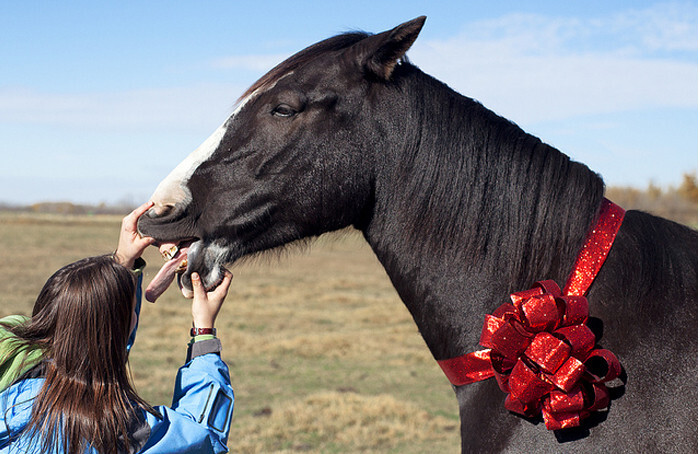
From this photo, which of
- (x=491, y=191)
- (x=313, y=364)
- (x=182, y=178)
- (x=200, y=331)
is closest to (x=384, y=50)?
(x=491, y=191)

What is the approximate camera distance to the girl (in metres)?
1.92

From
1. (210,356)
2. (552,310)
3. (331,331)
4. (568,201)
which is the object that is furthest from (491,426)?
(331,331)

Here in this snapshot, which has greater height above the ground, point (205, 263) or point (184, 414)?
point (205, 263)

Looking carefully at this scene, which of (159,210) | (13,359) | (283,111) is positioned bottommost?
(13,359)

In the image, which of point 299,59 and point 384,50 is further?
point 299,59

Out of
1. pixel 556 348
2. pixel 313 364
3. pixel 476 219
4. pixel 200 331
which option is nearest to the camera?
pixel 556 348

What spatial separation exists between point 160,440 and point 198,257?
730 millimetres

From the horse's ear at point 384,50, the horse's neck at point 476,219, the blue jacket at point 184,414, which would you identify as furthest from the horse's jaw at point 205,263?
the horse's ear at point 384,50

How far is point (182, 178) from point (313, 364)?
9177 millimetres

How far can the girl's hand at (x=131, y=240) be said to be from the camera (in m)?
2.38

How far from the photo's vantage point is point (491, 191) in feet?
7.19

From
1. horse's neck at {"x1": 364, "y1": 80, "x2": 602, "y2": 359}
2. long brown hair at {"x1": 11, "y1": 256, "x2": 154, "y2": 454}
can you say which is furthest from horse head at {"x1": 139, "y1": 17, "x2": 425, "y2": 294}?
long brown hair at {"x1": 11, "y1": 256, "x2": 154, "y2": 454}

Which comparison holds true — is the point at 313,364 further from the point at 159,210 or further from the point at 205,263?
the point at 159,210

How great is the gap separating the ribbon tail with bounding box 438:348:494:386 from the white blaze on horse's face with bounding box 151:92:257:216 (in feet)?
4.05
